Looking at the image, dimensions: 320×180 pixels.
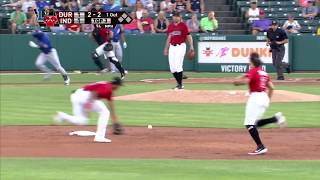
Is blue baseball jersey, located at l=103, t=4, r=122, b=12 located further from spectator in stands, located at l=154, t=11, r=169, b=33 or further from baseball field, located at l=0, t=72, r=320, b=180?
baseball field, located at l=0, t=72, r=320, b=180

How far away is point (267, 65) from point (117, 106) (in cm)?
1365

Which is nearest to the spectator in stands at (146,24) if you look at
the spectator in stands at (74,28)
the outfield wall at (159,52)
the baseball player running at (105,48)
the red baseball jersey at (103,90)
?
the outfield wall at (159,52)

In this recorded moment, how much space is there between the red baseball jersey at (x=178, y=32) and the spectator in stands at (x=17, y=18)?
11.9m

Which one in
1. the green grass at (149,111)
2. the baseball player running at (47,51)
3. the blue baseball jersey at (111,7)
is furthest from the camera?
the blue baseball jersey at (111,7)

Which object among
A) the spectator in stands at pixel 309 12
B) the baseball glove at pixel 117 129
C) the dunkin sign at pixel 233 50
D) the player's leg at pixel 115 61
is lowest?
the dunkin sign at pixel 233 50

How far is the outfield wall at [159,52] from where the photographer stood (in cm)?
3222

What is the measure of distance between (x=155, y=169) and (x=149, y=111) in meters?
8.24

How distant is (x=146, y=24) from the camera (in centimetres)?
3278

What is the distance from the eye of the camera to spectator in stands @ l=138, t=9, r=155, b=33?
3272cm

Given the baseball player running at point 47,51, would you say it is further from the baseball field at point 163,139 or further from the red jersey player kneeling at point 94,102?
the red jersey player kneeling at point 94,102

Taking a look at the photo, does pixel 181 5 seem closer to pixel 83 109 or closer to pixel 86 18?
pixel 86 18

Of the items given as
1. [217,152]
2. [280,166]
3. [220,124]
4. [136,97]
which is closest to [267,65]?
[136,97]

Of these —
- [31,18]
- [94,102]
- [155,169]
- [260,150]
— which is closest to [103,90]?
[94,102]

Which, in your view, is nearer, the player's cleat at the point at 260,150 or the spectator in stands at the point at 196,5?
the player's cleat at the point at 260,150
